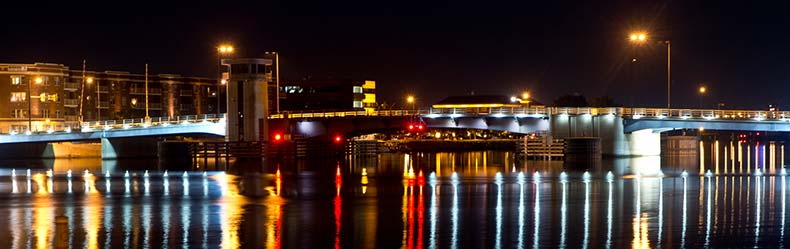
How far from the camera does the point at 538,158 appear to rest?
105m

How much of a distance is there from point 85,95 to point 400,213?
416ft

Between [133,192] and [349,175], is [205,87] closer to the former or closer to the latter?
[349,175]

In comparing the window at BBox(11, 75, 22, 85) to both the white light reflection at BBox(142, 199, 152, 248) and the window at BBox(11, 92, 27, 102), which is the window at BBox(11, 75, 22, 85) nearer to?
the window at BBox(11, 92, 27, 102)

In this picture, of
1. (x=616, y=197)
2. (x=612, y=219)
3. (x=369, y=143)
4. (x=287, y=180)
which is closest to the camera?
(x=612, y=219)

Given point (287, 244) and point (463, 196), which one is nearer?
point (287, 244)

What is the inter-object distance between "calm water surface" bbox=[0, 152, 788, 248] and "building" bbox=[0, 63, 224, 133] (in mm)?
73907

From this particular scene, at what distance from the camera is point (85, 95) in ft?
520

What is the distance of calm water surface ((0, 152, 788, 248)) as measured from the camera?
3158 centimetres

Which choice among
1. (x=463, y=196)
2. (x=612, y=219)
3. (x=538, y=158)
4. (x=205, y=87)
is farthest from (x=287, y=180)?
(x=205, y=87)

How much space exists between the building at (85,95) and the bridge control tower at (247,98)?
62.0 feet

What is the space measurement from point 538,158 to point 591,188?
2071 inches

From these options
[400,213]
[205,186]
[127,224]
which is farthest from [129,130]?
[127,224]

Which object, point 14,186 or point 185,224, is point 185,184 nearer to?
point 14,186

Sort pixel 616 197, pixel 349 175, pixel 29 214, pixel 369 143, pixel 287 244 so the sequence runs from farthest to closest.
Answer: pixel 369 143, pixel 349 175, pixel 616 197, pixel 29 214, pixel 287 244
